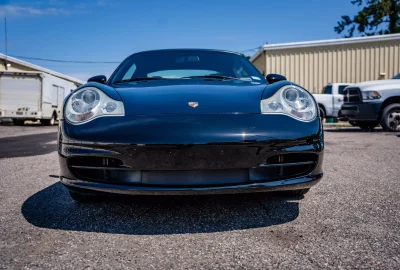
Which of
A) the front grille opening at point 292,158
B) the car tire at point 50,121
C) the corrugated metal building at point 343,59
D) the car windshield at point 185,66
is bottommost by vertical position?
the front grille opening at point 292,158

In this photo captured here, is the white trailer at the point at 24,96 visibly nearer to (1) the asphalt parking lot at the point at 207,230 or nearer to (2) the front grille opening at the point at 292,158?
(1) the asphalt parking lot at the point at 207,230

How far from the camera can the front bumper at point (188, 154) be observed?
2.15 metres

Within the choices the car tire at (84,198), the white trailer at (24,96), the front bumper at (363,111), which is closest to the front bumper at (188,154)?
the car tire at (84,198)

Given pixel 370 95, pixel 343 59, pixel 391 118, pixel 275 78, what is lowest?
pixel 391 118

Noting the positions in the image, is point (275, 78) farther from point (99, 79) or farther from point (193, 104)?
point (99, 79)

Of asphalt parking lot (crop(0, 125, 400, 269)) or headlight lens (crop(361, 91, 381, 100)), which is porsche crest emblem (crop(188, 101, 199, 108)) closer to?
asphalt parking lot (crop(0, 125, 400, 269))

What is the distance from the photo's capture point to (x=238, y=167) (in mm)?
2170

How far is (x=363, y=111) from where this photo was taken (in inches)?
368

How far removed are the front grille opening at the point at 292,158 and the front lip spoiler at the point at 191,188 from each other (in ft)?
0.36

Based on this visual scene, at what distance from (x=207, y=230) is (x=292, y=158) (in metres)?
0.66

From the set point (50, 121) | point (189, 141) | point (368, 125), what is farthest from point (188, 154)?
point (50, 121)

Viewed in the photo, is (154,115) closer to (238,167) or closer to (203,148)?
(203,148)

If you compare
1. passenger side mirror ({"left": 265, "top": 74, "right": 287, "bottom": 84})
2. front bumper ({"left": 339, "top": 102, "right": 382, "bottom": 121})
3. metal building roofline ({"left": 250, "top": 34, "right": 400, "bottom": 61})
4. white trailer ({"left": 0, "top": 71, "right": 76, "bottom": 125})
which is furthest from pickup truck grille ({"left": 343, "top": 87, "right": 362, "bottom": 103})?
white trailer ({"left": 0, "top": 71, "right": 76, "bottom": 125})

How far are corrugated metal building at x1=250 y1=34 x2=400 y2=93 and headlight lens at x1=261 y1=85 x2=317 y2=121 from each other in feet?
52.2
